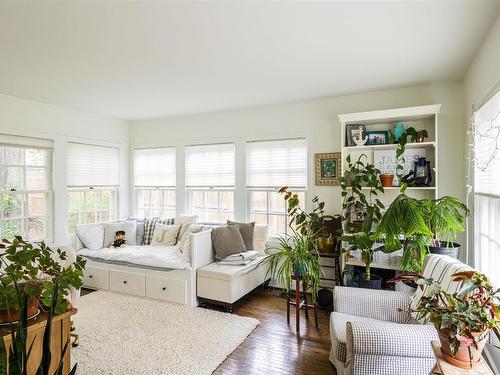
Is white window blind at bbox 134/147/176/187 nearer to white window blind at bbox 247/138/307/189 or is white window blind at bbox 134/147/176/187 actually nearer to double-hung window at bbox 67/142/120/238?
→ double-hung window at bbox 67/142/120/238

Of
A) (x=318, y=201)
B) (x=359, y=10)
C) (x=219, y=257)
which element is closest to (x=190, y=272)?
(x=219, y=257)

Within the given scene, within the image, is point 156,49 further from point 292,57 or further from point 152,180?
point 152,180

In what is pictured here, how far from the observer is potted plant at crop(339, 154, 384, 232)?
3141 mm

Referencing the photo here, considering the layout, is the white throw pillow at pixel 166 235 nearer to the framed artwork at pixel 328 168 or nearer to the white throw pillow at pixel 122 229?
the white throw pillow at pixel 122 229

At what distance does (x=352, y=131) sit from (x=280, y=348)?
2.37m

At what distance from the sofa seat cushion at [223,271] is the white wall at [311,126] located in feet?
3.43

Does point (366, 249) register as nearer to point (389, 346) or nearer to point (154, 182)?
point (389, 346)

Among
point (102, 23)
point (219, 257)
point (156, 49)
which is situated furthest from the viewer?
point (219, 257)

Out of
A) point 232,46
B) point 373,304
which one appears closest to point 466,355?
point 373,304

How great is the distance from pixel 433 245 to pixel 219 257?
89.9 inches

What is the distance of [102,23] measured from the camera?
2.07 metres

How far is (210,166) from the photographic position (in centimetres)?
471

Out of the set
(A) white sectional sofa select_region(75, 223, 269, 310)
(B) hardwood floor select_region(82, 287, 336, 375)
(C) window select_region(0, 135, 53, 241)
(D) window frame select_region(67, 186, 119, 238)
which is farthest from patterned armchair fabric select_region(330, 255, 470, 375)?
(D) window frame select_region(67, 186, 119, 238)

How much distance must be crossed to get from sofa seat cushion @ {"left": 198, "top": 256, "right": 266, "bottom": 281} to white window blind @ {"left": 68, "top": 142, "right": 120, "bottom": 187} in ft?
8.11
